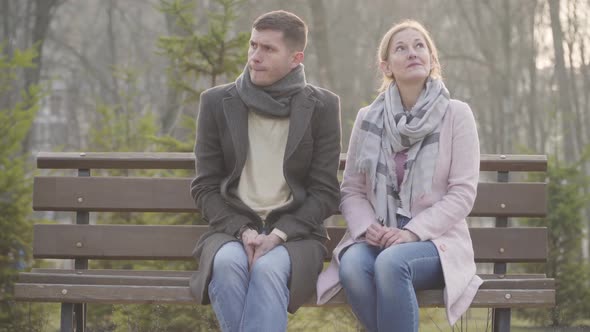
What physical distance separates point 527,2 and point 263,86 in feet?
55.1

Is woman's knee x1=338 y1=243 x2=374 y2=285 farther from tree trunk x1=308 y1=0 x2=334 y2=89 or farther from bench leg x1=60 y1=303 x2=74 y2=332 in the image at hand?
tree trunk x1=308 y1=0 x2=334 y2=89

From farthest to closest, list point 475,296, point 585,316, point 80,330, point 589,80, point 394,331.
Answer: point 589,80
point 585,316
point 80,330
point 475,296
point 394,331

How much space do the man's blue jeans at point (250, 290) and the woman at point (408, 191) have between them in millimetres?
283

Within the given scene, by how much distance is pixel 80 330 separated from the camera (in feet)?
15.2

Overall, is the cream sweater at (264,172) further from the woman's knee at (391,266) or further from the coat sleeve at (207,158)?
the woman's knee at (391,266)

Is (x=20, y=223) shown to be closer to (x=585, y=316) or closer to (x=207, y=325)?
(x=207, y=325)

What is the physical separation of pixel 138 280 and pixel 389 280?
3.77 feet

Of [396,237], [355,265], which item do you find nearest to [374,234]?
[396,237]

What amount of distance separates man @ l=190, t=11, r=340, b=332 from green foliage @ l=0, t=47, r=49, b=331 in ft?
7.91

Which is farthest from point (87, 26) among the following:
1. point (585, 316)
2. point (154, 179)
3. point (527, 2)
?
point (154, 179)

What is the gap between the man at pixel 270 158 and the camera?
13.3 ft

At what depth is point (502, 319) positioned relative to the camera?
4363 mm

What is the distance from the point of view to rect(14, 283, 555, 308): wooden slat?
13.3 feet

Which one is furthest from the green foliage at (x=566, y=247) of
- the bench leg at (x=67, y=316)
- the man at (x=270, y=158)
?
the bench leg at (x=67, y=316)
